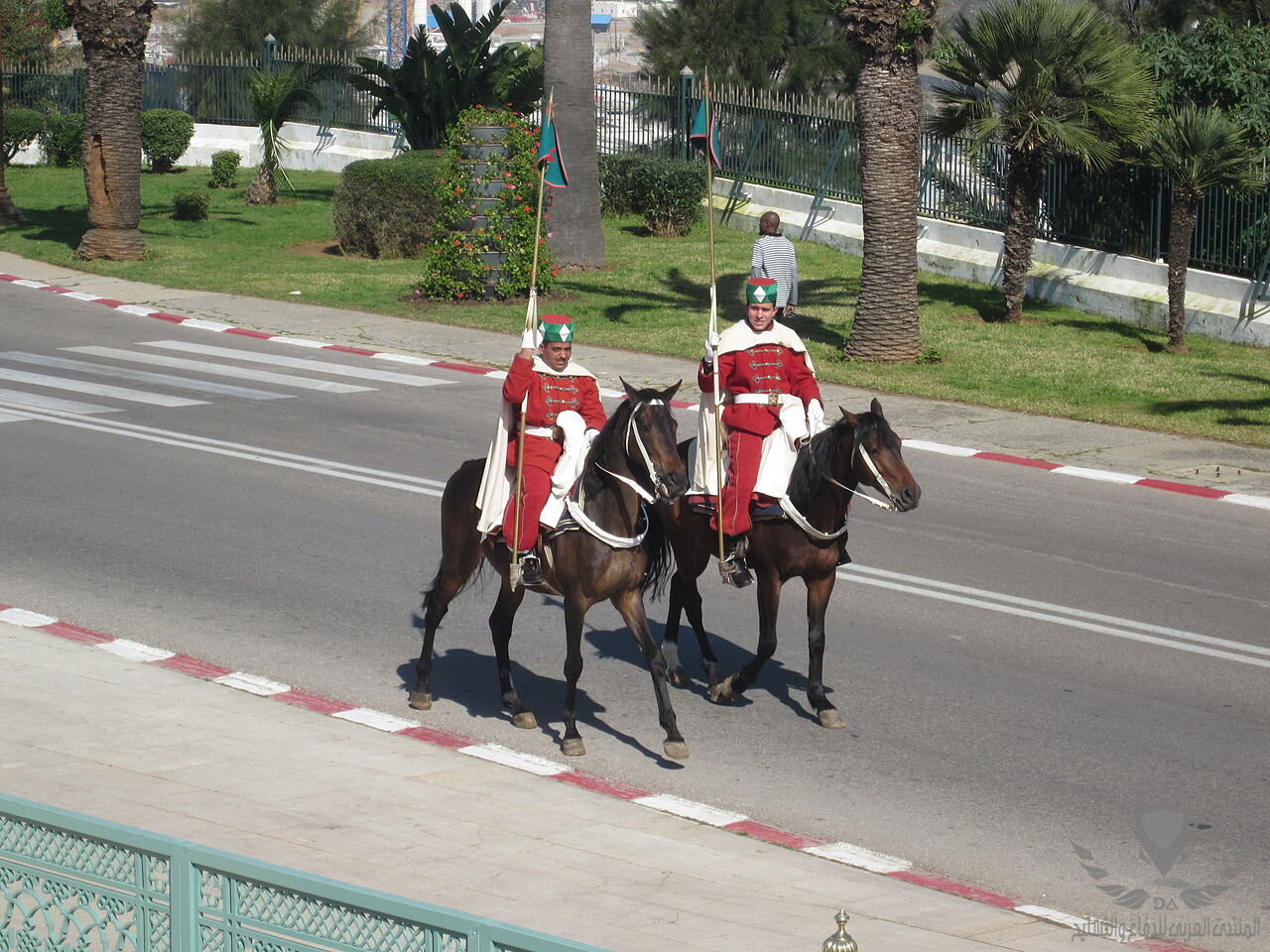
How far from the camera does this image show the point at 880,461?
9.55 metres

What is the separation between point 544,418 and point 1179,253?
641 inches

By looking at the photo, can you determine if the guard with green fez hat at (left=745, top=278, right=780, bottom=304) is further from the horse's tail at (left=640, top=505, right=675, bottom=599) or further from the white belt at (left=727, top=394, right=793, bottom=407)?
the horse's tail at (left=640, top=505, right=675, bottom=599)

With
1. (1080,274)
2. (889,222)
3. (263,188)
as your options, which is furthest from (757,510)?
(263,188)

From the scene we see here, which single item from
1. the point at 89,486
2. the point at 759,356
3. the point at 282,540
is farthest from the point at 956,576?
the point at 89,486

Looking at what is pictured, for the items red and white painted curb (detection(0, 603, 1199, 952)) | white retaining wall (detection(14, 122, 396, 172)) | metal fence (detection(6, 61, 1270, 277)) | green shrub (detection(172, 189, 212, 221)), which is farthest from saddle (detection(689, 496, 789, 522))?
white retaining wall (detection(14, 122, 396, 172))

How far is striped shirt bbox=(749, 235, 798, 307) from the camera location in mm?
22547

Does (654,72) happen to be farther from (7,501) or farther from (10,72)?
(7,501)

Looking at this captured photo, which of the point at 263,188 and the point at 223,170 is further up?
the point at 223,170

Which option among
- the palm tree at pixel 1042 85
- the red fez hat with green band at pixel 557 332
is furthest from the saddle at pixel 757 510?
the palm tree at pixel 1042 85

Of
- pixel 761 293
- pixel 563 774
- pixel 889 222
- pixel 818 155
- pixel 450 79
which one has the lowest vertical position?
pixel 563 774

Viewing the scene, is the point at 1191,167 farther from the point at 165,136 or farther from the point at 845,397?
the point at 165,136

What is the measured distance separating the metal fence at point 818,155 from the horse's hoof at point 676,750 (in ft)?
58.9

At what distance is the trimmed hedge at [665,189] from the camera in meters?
34.2

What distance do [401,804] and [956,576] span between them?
20.4 ft
